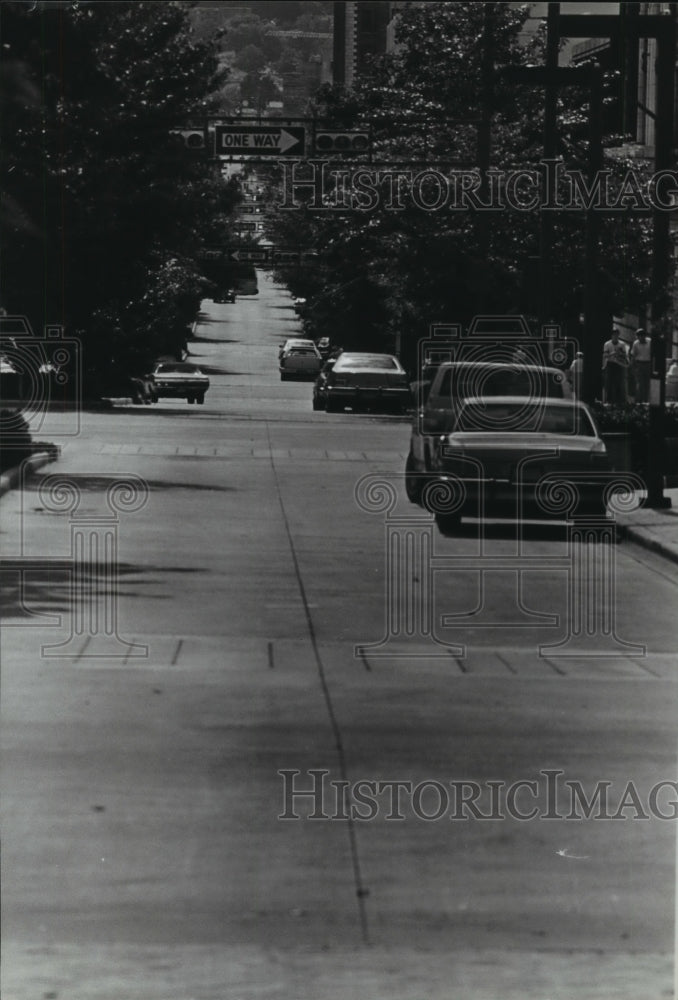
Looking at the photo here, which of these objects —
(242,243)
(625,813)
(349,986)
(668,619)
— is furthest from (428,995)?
(242,243)

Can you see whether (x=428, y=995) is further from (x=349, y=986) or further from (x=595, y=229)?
(x=595, y=229)

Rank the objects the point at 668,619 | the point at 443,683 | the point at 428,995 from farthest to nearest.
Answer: the point at 668,619
the point at 443,683
the point at 428,995

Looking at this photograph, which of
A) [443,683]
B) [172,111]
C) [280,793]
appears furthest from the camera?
[172,111]

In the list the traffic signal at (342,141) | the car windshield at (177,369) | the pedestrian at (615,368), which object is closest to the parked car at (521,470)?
the pedestrian at (615,368)

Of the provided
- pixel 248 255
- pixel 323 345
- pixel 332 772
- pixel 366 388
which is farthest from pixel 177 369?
pixel 332 772

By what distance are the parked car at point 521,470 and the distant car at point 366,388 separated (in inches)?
985

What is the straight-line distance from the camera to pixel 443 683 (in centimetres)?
1003

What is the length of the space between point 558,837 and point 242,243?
50.8m

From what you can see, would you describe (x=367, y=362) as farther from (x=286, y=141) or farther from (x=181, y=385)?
(x=181, y=385)

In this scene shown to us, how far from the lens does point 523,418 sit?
19.3 meters

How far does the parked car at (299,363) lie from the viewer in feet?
244

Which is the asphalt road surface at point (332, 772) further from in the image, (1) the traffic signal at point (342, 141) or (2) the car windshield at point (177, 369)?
(2) the car windshield at point (177, 369)

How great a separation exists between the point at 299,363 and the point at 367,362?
28.9 m

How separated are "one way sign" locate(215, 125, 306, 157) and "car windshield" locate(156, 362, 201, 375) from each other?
12.5 meters
